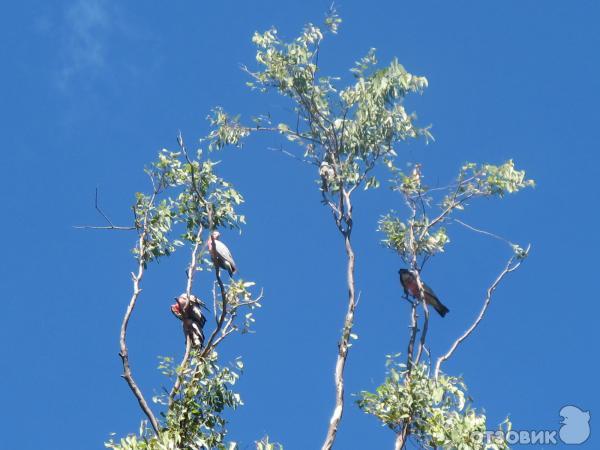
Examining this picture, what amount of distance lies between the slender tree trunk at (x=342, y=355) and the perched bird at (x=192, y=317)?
166cm

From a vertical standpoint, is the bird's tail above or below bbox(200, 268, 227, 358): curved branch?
above

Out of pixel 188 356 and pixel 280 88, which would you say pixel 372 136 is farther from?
pixel 188 356

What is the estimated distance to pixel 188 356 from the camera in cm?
1459

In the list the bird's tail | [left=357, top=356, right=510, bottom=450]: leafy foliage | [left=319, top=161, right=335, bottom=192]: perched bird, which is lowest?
[left=357, top=356, right=510, bottom=450]: leafy foliage

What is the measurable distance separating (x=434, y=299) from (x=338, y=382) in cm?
277

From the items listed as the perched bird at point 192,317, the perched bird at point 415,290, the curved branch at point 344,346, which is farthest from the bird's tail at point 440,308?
the perched bird at point 192,317

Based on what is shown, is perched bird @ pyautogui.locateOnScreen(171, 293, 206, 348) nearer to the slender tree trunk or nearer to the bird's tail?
the slender tree trunk

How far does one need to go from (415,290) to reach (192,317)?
8.95ft

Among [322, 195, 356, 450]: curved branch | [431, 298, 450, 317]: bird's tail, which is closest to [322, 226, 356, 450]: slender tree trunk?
[322, 195, 356, 450]: curved branch

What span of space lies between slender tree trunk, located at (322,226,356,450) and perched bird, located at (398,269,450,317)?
0.70 m

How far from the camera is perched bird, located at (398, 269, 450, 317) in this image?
15.6 meters

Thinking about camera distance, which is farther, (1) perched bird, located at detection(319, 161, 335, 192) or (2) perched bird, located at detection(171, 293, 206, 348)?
(1) perched bird, located at detection(319, 161, 335, 192)

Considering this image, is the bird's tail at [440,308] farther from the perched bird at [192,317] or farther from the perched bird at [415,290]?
the perched bird at [192,317]

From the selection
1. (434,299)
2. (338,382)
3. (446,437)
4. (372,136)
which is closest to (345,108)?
(372,136)
